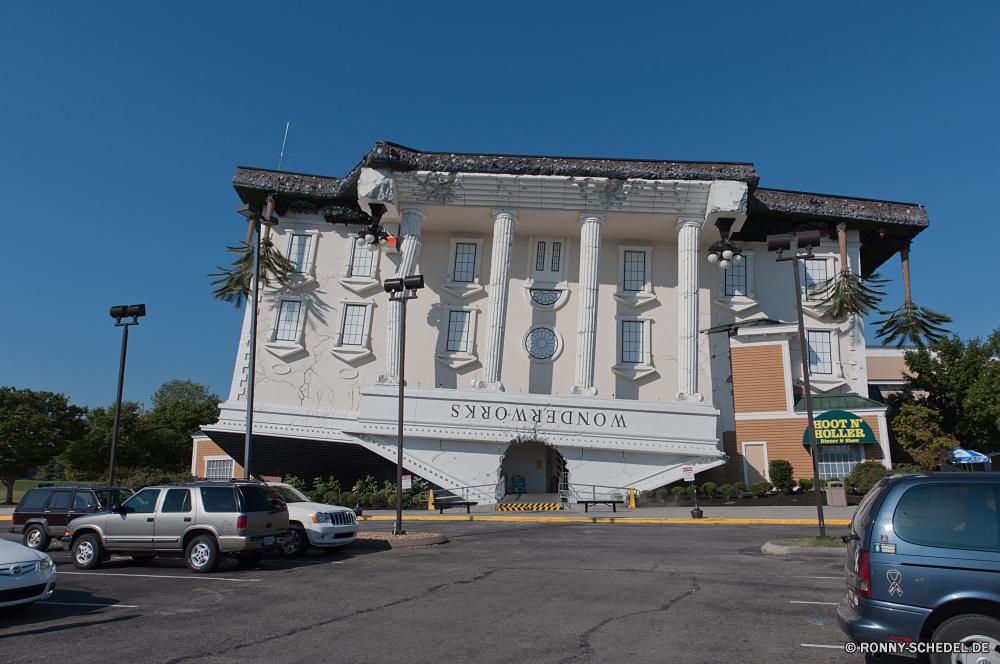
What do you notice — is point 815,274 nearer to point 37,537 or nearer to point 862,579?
point 862,579

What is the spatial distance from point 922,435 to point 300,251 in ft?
111

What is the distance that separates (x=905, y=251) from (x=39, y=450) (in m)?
53.7

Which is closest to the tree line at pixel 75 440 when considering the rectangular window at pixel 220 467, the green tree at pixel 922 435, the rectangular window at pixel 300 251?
the rectangular window at pixel 220 467

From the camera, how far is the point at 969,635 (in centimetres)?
457

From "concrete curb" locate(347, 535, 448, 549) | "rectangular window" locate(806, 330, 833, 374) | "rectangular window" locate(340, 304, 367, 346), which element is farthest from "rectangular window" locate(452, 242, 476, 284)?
"concrete curb" locate(347, 535, 448, 549)

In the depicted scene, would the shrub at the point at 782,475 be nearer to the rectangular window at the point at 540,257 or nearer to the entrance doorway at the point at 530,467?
the entrance doorway at the point at 530,467

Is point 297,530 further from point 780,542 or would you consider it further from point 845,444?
point 845,444

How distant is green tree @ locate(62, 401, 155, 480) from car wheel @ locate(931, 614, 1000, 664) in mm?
47296

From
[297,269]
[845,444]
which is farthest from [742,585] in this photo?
[297,269]

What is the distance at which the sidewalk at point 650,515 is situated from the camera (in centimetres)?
2059

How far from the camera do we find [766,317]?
33.6 metres

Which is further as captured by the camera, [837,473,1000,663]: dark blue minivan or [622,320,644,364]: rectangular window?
[622,320,644,364]: rectangular window

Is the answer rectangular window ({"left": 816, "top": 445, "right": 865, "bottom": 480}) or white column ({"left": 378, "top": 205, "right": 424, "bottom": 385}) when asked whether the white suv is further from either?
rectangular window ({"left": 816, "top": 445, "right": 865, "bottom": 480})

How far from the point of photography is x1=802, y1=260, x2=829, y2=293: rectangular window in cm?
3394
